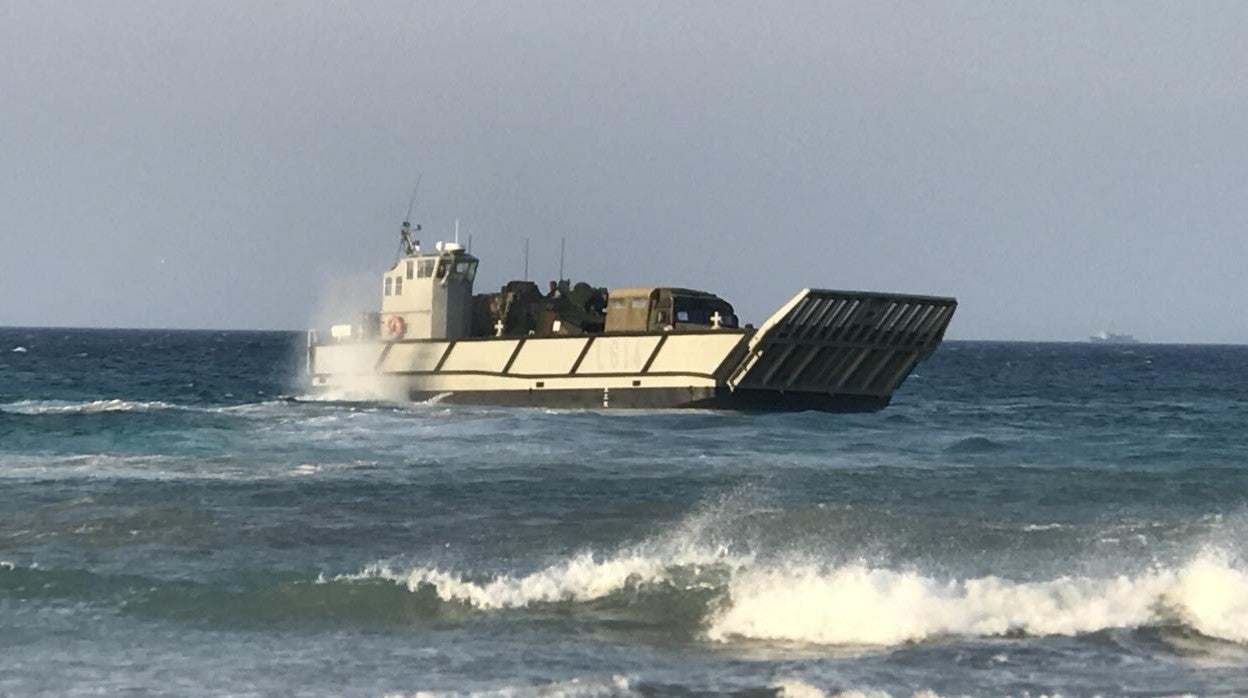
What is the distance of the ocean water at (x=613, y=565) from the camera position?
14.7m

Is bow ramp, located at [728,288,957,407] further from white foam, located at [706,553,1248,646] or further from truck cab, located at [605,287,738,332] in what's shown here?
white foam, located at [706,553,1248,646]

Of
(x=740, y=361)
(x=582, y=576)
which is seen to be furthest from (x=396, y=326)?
(x=582, y=576)

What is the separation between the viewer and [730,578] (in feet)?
60.0

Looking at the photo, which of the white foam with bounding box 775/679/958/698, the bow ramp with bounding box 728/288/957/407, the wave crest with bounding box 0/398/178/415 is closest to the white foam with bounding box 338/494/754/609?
the white foam with bounding box 775/679/958/698

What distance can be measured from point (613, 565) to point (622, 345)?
24453mm

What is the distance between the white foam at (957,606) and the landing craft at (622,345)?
2188 cm

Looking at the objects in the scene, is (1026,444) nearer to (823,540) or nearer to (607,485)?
(607,485)

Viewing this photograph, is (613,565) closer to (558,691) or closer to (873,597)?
(873,597)

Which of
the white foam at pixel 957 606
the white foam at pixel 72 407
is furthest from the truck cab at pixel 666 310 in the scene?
the white foam at pixel 957 606

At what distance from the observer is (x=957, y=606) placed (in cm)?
1666

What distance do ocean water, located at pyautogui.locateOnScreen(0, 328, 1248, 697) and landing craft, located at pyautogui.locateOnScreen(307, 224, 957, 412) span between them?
4045mm

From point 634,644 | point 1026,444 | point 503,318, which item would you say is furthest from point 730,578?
point 503,318

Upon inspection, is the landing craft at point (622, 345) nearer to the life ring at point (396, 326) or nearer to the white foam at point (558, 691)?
the life ring at point (396, 326)

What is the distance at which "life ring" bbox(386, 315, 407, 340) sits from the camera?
164 ft
